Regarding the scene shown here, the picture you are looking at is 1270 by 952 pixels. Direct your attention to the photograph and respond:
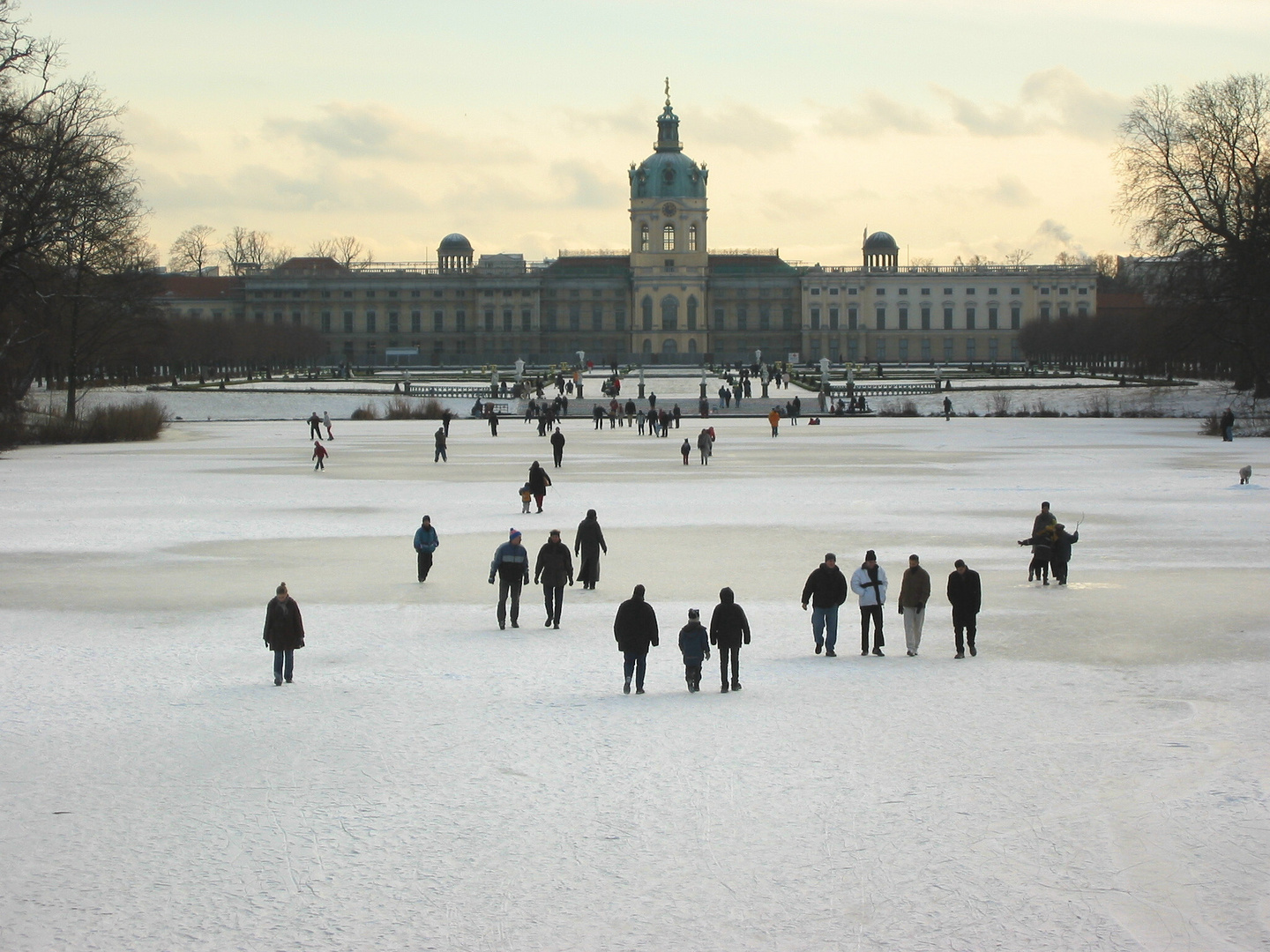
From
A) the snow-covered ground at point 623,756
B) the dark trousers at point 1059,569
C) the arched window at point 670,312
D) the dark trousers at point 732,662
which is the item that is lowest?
the snow-covered ground at point 623,756

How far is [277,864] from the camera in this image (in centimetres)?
812

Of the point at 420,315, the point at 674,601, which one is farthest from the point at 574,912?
the point at 420,315

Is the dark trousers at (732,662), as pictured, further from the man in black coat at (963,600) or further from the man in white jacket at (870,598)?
the man in black coat at (963,600)

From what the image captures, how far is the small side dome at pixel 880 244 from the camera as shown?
13950 centimetres

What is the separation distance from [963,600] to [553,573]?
4.04 meters

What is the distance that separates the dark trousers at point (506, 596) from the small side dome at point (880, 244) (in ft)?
424

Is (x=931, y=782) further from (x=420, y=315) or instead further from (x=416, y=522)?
(x=420, y=315)

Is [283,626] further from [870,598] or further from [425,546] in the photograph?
[870,598]

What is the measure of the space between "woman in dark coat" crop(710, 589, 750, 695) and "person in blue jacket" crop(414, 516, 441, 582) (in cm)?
552

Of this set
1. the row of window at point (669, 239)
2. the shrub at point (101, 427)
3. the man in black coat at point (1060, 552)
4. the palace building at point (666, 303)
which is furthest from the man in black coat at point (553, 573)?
the row of window at point (669, 239)

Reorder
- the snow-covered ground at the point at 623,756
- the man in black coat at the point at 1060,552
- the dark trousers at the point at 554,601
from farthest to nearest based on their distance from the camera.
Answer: the man in black coat at the point at 1060,552 → the dark trousers at the point at 554,601 → the snow-covered ground at the point at 623,756

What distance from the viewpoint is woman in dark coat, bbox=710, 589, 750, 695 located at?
460 inches

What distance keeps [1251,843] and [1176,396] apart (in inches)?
2289

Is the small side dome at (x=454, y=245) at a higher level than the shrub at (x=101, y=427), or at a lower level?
higher
